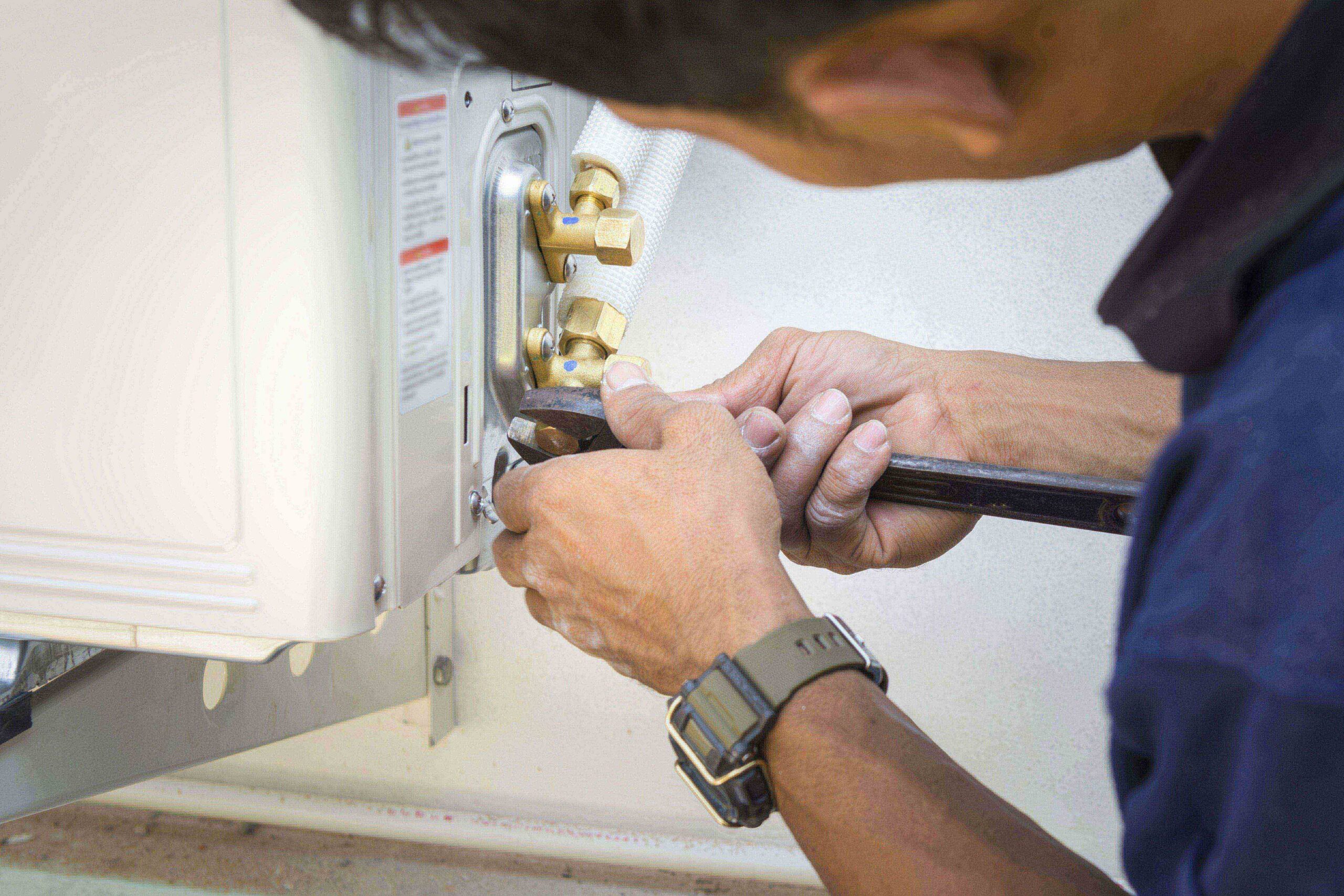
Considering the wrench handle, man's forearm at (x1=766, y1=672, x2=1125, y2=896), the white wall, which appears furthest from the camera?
the white wall

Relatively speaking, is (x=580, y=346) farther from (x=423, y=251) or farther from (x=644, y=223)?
(x=423, y=251)

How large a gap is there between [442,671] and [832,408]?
52 centimetres

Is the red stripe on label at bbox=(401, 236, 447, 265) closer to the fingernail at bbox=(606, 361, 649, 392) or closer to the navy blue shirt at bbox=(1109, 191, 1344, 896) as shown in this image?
the fingernail at bbox=(606, 361, 649, 392)

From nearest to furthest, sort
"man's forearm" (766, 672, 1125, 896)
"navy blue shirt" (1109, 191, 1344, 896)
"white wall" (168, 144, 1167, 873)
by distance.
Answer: "navy blue shirt" (1109, 191, 1344, 896) < "man's forearm" (766, 672, 1125, 896) < "white wall" (168, 144, 1167, 873)

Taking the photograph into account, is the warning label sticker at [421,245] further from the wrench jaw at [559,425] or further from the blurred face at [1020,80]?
the blurred face at [1020,80]

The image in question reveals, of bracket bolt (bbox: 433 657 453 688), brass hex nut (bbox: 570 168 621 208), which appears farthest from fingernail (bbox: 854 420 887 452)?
bracket bolt (bbox: 433 657 453 688)

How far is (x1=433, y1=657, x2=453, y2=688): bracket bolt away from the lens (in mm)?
942

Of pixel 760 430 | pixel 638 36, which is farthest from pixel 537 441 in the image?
pixel 638 36

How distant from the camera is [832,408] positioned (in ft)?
1.95

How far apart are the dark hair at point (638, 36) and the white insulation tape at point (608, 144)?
0.32m

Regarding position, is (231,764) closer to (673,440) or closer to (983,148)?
(673,440)

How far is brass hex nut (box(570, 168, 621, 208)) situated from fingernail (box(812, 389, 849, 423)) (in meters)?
0.18

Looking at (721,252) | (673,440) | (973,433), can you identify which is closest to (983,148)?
(673,440)

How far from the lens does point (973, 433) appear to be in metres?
0.68
